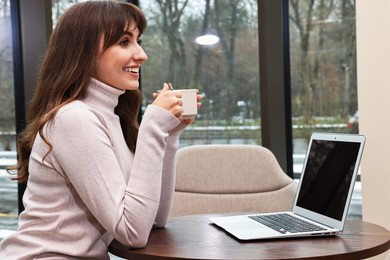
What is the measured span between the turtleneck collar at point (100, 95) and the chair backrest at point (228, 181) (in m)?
→ 1.07

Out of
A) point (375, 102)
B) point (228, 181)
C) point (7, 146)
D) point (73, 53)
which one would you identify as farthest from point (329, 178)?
point (7, 146)

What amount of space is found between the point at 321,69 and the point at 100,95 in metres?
2.09

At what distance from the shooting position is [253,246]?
1.42 metres

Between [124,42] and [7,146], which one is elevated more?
[124,42]

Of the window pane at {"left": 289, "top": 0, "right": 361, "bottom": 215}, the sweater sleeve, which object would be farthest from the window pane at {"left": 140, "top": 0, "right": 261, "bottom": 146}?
the sweater sleeve

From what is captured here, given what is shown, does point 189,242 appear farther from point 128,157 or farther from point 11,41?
point 11,41

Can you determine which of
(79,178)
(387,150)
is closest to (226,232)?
(79,178)

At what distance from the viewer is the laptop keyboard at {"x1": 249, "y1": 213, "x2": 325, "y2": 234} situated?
1.56m

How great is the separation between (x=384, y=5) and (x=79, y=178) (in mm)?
2014

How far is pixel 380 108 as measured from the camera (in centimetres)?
279

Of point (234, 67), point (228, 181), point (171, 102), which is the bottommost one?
point (228, 181)

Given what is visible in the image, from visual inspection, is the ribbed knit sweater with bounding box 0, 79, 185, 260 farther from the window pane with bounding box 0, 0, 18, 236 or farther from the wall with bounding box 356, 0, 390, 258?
the window pane with bounding box 0, 0, 18, 236

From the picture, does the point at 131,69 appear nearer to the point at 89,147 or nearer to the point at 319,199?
the point at 89,147

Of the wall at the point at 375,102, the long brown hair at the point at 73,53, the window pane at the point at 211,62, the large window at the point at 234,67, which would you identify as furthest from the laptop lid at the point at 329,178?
the window pane at the point at 211,62
